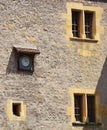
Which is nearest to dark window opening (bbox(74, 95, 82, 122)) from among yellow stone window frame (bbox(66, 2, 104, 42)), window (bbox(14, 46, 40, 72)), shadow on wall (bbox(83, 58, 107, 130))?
shadow on wall (bbox(83, 58, 107, 130))

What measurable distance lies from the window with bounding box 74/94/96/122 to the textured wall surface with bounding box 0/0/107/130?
347 mm

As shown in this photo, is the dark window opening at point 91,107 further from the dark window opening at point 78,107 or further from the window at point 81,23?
the window at point 81,23

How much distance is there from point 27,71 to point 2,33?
159cm

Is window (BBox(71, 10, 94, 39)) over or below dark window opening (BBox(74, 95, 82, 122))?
over

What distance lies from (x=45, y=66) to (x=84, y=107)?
6.84 ft

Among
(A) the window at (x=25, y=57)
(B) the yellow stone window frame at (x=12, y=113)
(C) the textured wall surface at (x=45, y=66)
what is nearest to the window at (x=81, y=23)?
(C) the textured wall surface at (x=45, y=66)

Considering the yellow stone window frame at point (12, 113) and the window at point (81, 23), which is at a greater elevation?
the window at point (81, 23)

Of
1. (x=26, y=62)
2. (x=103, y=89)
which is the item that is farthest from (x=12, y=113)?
(x=103, y=89)

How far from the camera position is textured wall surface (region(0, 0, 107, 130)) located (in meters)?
22.3

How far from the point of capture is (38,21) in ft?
76.2

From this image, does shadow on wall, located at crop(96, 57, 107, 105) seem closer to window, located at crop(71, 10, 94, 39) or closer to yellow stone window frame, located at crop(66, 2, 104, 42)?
yellow stone window frame, located at crop(66, 2, 104, 42)

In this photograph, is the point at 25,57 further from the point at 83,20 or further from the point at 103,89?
the point at 103,89

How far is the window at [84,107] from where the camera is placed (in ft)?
76.7

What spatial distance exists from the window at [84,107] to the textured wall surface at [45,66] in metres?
0.35
